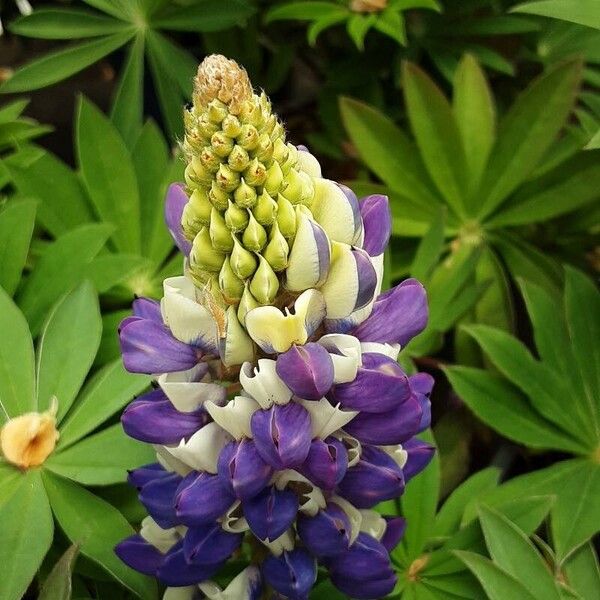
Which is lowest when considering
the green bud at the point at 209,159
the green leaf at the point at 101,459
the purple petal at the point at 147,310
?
the green leaf at the point at 101,459

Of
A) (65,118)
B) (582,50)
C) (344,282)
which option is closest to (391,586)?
(344,282)

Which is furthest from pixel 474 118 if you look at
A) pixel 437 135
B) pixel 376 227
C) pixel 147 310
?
pixel 147 310

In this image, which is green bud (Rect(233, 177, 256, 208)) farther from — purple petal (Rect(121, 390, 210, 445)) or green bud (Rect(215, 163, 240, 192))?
purple petal (Rect(121, 390, 210, 445))

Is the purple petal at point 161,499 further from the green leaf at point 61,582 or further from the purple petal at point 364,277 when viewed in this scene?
the purple petal at point 364,277

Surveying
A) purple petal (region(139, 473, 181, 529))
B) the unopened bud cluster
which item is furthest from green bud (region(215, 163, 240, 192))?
purple petal (region(139, 473, 181, 529))

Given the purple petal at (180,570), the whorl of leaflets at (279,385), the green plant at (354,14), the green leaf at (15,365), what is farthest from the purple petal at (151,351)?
the green plant at (354,14)

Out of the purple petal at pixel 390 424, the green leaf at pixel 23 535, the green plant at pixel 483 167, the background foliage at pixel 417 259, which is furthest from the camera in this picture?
the green plant at pixel 483 167
